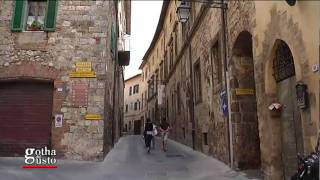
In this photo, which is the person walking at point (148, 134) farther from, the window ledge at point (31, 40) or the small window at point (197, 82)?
the window ledge at point (31, 40)

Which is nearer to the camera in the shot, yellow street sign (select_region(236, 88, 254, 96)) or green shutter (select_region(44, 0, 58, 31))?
yellow street sign (select_region(236, 88, 254, 96))

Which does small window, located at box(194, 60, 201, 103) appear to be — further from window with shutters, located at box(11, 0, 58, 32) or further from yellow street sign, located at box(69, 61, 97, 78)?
window with shutters, located at box(11, 0, 58, 32)

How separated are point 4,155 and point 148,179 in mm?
5181

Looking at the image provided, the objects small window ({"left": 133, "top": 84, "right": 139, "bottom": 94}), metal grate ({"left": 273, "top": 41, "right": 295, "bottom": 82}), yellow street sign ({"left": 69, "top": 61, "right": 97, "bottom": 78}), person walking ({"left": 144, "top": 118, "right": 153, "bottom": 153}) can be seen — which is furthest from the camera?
small window ({"left": 133, "top": 84, "right": 139, "bottom": 94})

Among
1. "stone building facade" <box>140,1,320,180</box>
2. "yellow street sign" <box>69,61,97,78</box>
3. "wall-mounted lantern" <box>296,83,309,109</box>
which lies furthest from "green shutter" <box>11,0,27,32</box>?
"wall-mounted lantern" <box>296,83,309,109</box>

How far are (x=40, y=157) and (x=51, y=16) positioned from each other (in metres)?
4.37

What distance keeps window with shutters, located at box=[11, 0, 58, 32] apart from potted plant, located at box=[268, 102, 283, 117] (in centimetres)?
718

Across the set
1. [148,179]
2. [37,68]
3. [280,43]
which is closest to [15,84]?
[37,68]

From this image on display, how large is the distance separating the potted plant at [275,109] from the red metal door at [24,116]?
6719mm

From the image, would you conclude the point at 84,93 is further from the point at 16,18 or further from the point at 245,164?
the point at 245,164

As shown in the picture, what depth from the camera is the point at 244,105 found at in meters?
9.40

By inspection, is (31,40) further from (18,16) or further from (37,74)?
(37,74)

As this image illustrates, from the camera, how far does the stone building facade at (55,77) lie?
34.7 ft

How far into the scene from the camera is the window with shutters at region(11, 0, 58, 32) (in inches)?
433
